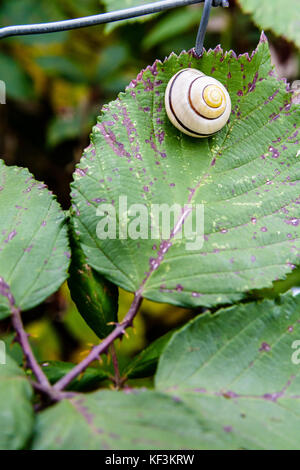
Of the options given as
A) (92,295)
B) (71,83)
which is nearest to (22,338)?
(92,295)

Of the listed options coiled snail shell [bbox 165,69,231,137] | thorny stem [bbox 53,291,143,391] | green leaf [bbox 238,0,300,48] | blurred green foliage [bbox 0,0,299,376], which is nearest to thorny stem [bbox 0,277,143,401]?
thorny stem [bbox 53,291,143,391]

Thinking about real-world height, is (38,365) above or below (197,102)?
below

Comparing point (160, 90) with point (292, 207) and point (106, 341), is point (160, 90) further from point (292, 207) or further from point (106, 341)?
point (106, 341)

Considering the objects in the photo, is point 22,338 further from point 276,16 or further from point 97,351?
point 276,16

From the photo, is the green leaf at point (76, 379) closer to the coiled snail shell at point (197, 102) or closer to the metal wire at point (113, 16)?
the coiled snail shell at point (197, 102)

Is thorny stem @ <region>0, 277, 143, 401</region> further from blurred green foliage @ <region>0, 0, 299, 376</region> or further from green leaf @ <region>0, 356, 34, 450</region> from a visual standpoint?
blurred green foliage @ <region>0, 0, 299, 376</region>

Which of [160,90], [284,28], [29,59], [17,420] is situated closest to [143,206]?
[160,90]
